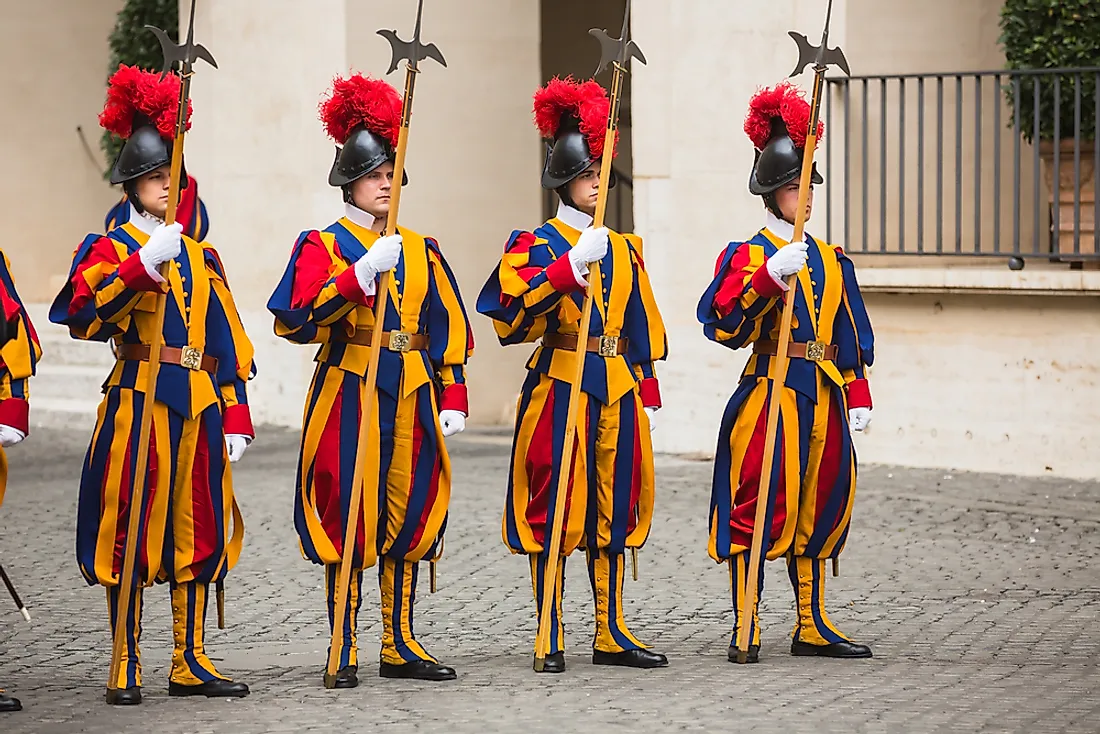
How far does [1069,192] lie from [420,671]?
21.8ft

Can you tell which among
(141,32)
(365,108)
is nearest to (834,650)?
(365,108)

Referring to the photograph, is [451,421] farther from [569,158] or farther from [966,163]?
[966,163]

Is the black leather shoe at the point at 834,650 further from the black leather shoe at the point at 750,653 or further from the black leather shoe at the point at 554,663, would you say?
the black leather shoe at the point at 554,663

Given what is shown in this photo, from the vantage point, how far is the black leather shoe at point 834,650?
673 cm

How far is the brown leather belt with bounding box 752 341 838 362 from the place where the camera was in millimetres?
6750

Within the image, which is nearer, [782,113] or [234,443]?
[234,443]

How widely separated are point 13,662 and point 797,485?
275 centimetres

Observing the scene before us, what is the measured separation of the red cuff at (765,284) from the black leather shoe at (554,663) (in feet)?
4.47

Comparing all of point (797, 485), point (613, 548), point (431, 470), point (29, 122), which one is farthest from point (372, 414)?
point (29, 122)

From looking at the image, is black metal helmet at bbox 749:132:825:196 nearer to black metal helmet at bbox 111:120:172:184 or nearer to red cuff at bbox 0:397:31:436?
black metal helmet at bbox 111:120:172:184

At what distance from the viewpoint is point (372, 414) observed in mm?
6328

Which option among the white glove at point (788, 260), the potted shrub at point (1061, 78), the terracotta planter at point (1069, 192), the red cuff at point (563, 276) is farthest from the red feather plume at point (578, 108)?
the terracotta planter at point (1069, 192)

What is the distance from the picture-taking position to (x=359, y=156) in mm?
6414

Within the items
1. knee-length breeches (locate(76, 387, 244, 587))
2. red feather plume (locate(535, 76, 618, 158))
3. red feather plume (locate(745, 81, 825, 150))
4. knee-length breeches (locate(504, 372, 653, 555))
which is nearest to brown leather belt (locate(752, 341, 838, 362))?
knee-length breeches (locate(504, 372, 653, 555))
